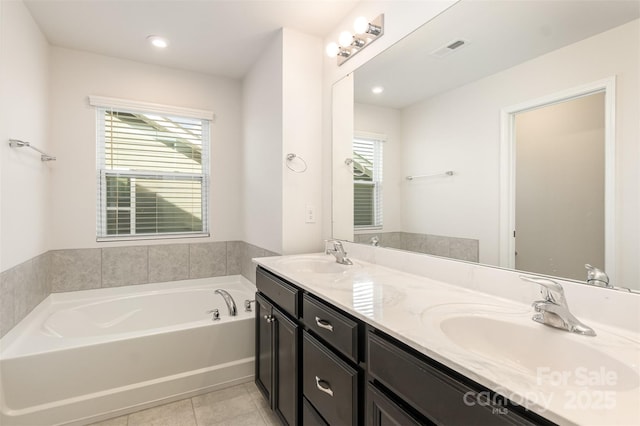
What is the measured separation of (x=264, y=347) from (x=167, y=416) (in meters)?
0.75

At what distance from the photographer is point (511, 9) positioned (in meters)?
1.25

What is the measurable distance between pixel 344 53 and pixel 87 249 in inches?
110

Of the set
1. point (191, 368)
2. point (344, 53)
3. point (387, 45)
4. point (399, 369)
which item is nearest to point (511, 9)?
point (387, 45)

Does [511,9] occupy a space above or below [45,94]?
below

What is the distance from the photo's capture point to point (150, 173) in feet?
10.0

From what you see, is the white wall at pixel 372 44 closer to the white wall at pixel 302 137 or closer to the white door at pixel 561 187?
the white wall at pixel 302 137

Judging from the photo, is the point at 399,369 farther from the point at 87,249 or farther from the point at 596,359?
the point at 87,249

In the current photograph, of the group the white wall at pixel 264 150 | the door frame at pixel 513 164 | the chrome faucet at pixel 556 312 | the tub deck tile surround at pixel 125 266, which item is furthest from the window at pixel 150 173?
the chrome faucet at pixel 556 312

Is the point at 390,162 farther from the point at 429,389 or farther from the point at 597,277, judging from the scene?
the point at 429,389

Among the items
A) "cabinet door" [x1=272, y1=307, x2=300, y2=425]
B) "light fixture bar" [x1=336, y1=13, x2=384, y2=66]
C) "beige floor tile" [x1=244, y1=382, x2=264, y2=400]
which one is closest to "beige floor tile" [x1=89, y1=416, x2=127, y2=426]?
"beige floor tile" [x1=244, y1=382, x2=264, y2=400]

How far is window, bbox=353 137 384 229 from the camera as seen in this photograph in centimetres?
199

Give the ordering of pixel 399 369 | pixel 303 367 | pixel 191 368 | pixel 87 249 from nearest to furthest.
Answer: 1. pixel 399 369
2. pixel 303 367
3. pixel 191 368
4. pixel 87 249

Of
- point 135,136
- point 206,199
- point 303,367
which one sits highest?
point 135,136

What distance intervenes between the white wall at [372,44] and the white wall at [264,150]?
364 millimetres
